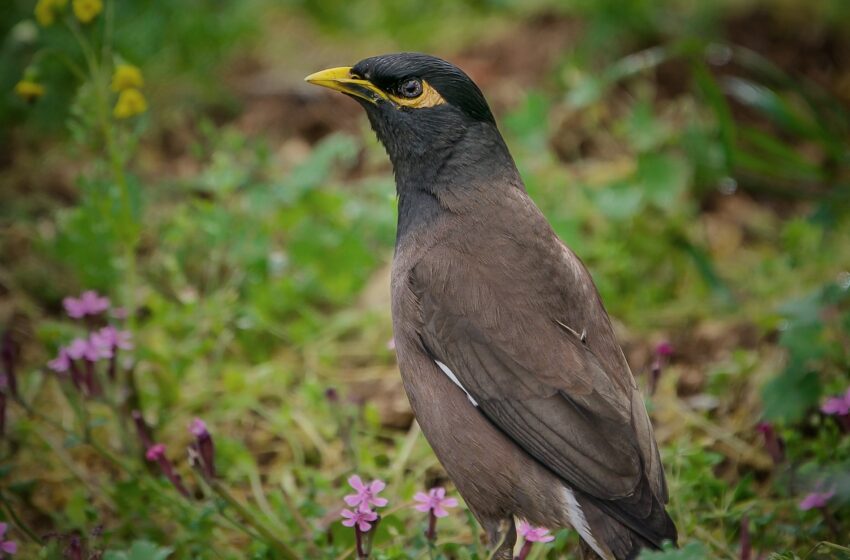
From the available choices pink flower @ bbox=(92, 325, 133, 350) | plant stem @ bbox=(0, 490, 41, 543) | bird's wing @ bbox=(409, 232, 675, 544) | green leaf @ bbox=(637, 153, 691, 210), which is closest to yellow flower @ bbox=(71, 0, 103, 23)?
pink flower @ bbox=(92, 325, 133, 350)

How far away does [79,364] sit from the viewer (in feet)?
14.1

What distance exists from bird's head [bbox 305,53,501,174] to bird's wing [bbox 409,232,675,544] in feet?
1.62

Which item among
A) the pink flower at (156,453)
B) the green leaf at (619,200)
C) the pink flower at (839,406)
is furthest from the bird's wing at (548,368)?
the green leaf at (619,200)

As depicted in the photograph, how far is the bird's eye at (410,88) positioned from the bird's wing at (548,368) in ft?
2.12

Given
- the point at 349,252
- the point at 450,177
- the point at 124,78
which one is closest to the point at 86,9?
the point at 124,78

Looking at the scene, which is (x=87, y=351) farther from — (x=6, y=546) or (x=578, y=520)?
(x=578, y=520)

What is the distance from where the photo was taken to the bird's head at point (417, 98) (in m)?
3.94

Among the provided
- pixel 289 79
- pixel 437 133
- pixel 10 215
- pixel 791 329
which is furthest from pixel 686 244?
pixel 10 215

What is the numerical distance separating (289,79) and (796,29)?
3.50 m

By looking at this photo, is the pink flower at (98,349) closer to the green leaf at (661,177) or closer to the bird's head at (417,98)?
the bird's head at (417,98)

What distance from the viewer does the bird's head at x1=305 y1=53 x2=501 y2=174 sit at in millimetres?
3936

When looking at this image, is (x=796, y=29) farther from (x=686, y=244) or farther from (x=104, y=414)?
(x=104, y=414)

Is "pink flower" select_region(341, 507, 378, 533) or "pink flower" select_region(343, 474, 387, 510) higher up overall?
"pink flower" select_region(343, 474, 387, 510)

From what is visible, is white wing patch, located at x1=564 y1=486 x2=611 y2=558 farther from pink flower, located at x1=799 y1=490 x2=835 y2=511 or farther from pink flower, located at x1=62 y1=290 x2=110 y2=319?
pink flower, located at x1=62 y1=290 x2=110 y2=319
